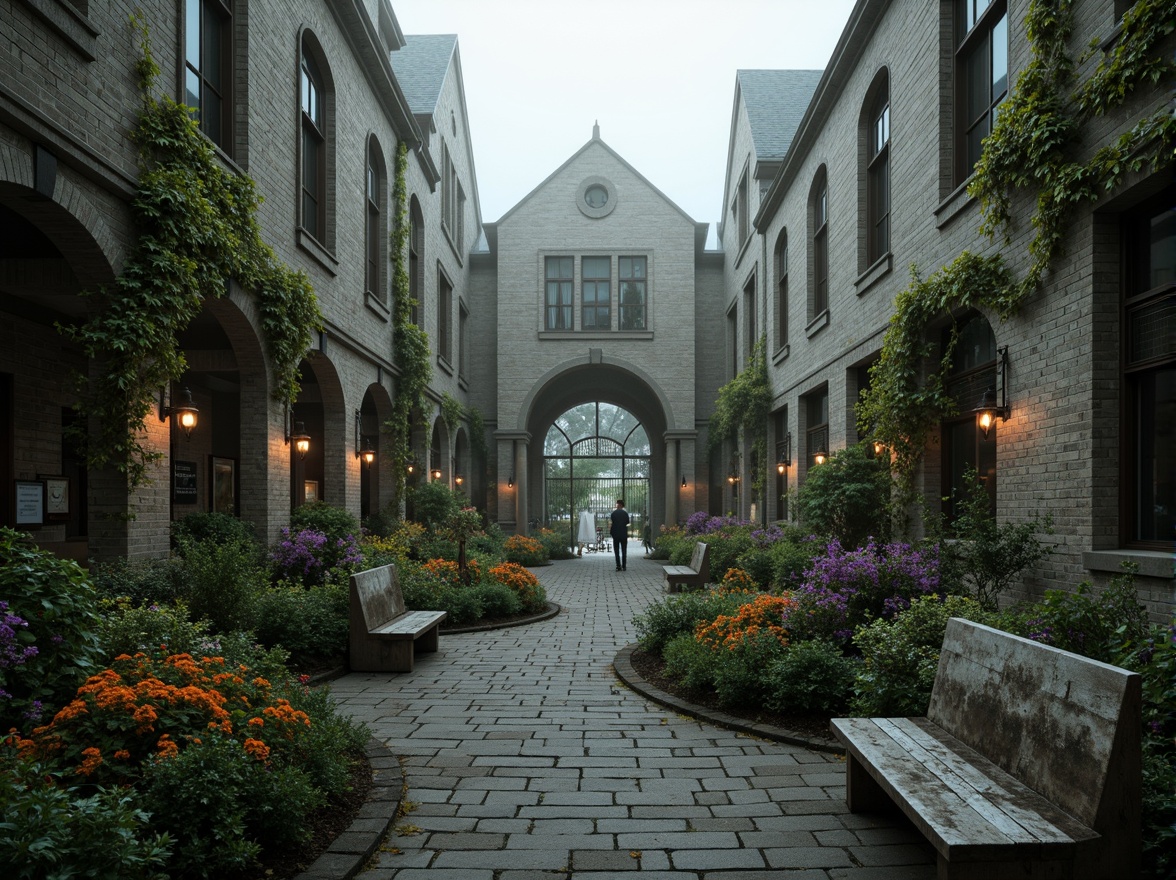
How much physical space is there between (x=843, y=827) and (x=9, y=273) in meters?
9.20

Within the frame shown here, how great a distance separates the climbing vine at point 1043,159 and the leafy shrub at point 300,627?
6.91 m

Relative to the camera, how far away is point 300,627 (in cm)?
732

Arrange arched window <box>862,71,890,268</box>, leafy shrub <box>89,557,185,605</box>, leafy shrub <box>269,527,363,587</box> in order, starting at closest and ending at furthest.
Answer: leafy shrub <box>89,557,185,605</box> < leafy shrub <box>269,527,363,587</box> < arched window <box>862,71,890,268</box>

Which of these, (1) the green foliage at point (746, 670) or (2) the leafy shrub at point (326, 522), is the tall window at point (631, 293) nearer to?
(2) the leafy shrub at point (326, 522)

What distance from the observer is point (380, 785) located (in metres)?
4.29

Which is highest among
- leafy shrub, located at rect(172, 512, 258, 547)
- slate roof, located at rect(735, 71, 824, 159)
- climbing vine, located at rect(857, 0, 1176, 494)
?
slate roof, located at rect(735, 71, 824, 159)

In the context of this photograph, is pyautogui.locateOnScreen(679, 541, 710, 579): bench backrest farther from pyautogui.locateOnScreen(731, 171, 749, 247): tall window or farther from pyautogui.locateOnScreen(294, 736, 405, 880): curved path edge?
pyautogui.locateOnScreen(731, 171, 749, 247): tall window

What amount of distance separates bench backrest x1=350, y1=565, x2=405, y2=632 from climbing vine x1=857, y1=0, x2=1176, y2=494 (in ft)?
20.7

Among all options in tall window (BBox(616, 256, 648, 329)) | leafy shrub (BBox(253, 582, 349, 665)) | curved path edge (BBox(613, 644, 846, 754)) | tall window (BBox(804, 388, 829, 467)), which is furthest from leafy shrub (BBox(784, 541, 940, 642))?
tall window (BBox(616, 256, 648, 329))

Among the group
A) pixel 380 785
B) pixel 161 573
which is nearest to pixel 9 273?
pixel 161 573

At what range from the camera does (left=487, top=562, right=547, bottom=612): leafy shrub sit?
1119 centimetres

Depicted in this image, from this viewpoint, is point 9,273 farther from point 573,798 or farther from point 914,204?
point 914,204

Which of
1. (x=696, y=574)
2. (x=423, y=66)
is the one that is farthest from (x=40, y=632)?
(x=423, y=66)

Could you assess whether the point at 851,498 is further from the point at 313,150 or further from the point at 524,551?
the point at 524,551
